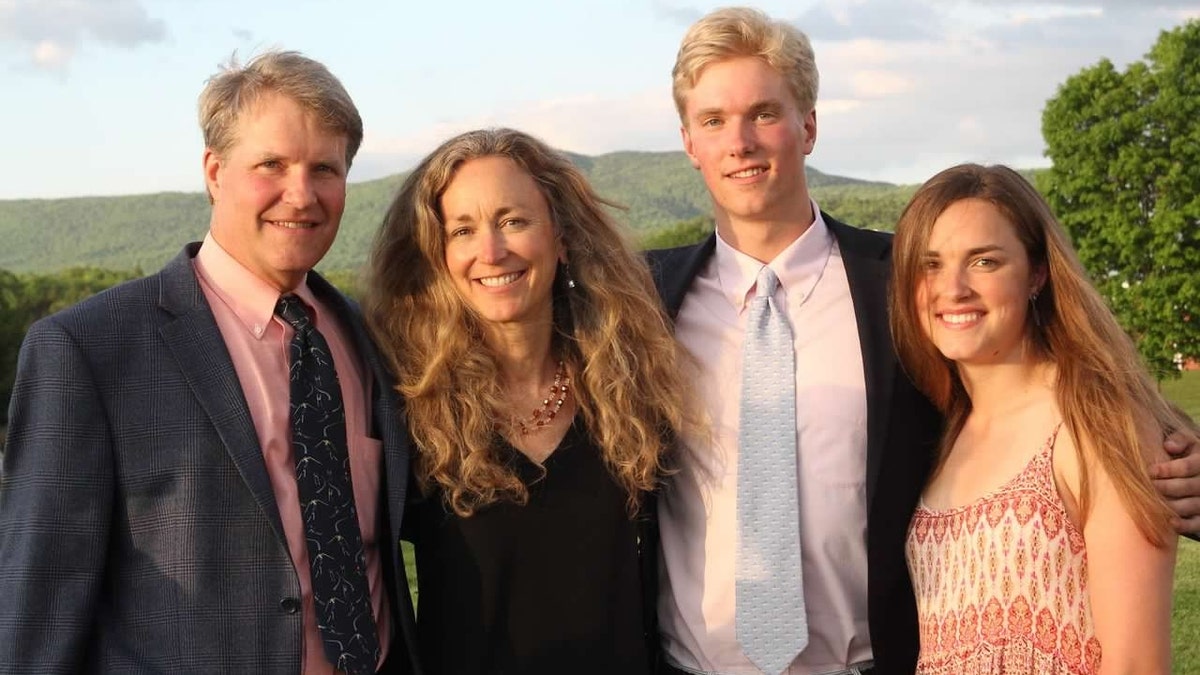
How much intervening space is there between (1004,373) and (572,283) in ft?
4.96

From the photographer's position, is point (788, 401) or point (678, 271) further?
point (678, 271)

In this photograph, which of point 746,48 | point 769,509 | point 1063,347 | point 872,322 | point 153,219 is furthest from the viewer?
point 153,219

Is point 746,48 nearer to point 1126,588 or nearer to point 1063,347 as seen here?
point 1063,347

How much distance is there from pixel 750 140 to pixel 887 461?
3.92 ft

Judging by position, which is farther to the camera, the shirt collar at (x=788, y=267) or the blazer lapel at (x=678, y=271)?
the blazer lapel at (x=678, y=271)

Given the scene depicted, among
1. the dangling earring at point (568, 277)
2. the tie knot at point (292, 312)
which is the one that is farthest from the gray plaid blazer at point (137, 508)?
the dangling earring at point (568, 277)

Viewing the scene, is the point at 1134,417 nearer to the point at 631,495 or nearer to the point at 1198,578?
the point at 631,495

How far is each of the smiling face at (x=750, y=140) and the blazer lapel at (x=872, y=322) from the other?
0.22m

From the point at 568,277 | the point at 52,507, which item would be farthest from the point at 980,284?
the point at 52,507

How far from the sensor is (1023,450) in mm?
3881

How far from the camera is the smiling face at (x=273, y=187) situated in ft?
12.8

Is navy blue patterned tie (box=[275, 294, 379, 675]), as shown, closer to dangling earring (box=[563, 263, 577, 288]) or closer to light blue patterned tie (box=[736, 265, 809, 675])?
dangling earring (box=[563, 263, 577, 288])

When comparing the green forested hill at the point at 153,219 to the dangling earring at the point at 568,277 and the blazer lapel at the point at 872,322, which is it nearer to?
the dangling earring at the point at 568,277

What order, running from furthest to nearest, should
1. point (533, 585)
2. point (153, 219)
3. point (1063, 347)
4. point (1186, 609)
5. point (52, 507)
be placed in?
point (153, 219) < point (1186, 609) < point (533, 585) < point (1063, 347) < point (52, 507)
